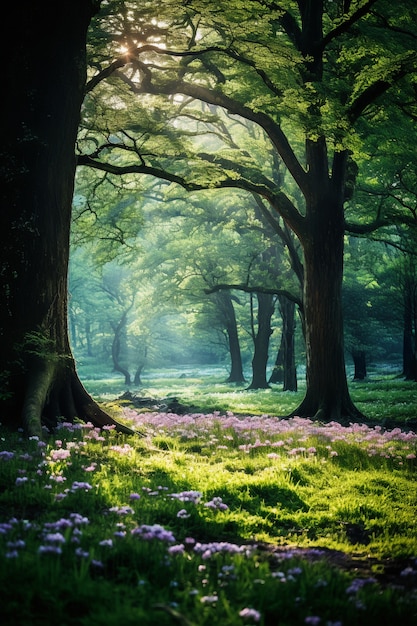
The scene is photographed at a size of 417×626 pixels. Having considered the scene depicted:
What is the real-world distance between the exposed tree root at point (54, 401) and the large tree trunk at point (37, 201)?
14mm

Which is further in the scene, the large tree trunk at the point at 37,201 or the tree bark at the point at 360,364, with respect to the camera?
the tree bark at the point at 360,364

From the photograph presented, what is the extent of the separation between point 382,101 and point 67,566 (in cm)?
1318

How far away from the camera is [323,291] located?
13.5m

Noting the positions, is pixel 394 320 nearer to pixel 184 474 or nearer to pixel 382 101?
pixel 382 101

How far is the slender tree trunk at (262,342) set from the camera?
3089 cm

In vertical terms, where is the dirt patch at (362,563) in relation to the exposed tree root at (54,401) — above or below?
below

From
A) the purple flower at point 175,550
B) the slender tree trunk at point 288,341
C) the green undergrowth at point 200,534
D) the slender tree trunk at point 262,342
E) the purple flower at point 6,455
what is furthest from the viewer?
the slender tree trunk at point 262,342

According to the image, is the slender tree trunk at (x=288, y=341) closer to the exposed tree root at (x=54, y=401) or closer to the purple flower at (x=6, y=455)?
the exposed tree root at (x=54, y=401)

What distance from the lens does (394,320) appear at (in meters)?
36.1

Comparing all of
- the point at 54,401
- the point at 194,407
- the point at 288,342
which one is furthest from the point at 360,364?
the point at 54,401

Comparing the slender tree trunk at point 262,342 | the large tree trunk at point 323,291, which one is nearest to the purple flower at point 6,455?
the large tree trunk at point 323,291

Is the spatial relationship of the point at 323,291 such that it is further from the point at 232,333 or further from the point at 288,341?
the point at 232,333

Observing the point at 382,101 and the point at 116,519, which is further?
the point at 382,101

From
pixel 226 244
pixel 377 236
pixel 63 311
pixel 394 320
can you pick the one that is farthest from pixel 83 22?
pixel 394 320
